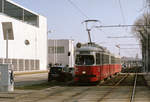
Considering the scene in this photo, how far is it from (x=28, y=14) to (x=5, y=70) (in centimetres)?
4518

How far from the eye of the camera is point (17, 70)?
172 feet

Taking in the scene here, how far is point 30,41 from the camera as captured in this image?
191ft

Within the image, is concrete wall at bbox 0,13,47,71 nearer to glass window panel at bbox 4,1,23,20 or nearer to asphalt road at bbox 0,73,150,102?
glass window panel at bbox 4,1,23,20

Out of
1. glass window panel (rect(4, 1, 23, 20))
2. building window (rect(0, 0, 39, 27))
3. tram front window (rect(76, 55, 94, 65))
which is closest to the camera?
tram front window (rect(76, 55, 94, 65))

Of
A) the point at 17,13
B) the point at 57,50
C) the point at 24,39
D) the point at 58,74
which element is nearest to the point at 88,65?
the point at 58,74

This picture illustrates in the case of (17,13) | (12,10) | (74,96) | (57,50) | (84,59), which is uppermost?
(12,10)

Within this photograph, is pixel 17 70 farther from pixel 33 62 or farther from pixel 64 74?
pixel 64 74

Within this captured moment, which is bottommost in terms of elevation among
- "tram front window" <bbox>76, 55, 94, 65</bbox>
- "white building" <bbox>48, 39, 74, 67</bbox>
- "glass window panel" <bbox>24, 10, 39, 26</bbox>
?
"tram front window" <bbox>76, 55, 94, 65</bbox>

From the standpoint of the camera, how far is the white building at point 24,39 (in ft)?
161

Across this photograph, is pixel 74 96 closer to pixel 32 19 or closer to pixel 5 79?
pixel 5 79

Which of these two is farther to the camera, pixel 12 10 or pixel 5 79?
pixel 12 10

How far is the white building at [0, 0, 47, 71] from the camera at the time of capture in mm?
49156

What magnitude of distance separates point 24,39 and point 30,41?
329cm

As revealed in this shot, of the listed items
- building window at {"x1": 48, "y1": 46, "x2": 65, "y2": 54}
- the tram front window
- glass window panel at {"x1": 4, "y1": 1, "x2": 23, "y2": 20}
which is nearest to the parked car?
the tram front window
